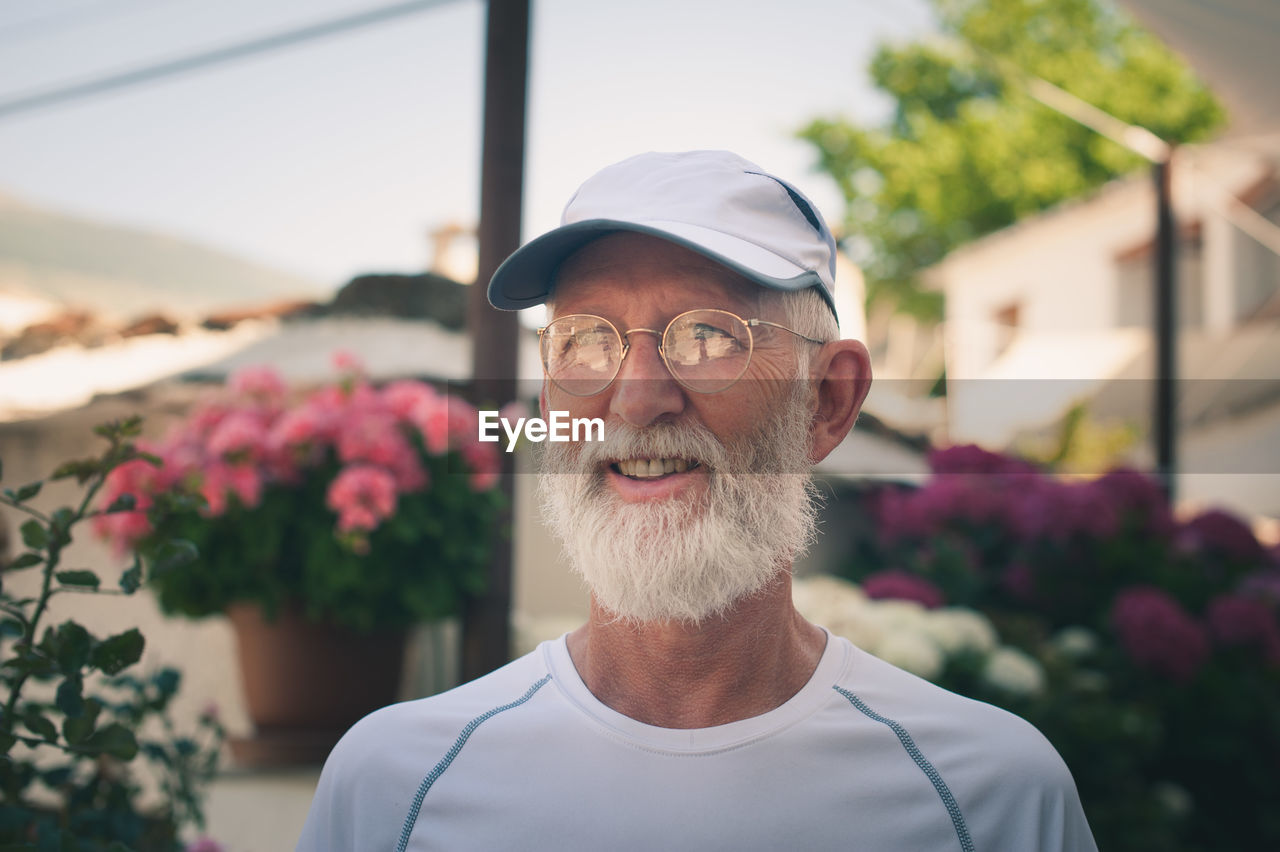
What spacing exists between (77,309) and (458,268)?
227 centimetres

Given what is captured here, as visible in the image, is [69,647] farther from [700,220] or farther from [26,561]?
[700,220]

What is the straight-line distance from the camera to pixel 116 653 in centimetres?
142

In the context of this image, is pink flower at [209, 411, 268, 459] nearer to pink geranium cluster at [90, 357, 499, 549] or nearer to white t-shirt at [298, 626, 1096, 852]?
pink geranium cluster at [90, 357, 499, 549]

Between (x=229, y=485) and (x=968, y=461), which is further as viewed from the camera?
(x=968, y=461)

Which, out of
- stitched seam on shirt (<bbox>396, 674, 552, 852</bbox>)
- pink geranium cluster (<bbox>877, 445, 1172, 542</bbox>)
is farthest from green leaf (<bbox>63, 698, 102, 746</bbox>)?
pink geranium cluster (<bbox>877, 445, 1172, 542</bbox>)

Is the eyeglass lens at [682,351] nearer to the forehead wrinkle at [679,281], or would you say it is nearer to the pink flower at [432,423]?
the forehead wrinkle at [679,281]

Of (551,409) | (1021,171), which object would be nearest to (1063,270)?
(1021,171)

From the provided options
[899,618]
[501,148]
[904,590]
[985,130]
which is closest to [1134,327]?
[985,130]

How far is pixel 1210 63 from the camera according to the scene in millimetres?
5664

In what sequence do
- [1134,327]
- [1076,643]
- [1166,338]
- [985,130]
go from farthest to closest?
1. [985,130]
2. [1134,327]
3. [1166,338]
4. [1076,643]

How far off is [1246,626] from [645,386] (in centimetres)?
413

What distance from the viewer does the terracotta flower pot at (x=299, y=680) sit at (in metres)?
3.13

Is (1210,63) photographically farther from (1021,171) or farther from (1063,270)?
(1021,171)

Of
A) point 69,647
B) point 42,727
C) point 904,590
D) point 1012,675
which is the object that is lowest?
point 1012,675
